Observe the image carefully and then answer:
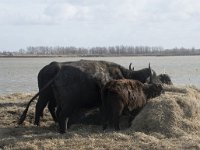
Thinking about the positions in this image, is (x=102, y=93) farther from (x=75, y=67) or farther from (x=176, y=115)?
(x=176, y=115)

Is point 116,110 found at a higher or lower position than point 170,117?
higher

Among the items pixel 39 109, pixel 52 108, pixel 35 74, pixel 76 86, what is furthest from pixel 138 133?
pixel 35 74

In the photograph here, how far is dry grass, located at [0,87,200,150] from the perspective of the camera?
10320 mm

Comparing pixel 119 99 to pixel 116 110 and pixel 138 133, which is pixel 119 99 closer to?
pixel 116 110

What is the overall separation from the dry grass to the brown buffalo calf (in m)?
0.30

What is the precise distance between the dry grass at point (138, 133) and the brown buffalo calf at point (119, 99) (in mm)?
304

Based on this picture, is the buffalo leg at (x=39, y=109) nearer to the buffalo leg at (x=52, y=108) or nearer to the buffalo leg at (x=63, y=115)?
the buffalo leg at (x=52, y=108)

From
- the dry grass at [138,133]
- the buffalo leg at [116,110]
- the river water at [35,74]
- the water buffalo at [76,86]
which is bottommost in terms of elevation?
the river water at [35,74]

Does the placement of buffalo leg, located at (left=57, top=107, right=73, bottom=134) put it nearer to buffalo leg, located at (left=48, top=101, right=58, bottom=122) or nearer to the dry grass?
the dry grass

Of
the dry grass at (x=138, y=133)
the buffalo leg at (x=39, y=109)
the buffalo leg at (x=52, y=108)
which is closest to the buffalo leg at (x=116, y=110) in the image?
the dry grass at (x=138, y=133)

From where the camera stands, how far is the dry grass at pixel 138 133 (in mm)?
10320

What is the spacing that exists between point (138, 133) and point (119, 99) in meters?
1.17

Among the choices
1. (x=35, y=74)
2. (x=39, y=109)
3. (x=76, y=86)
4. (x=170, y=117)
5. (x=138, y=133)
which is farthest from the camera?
(x=35, y=74)

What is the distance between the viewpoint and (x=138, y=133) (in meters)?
11.1
